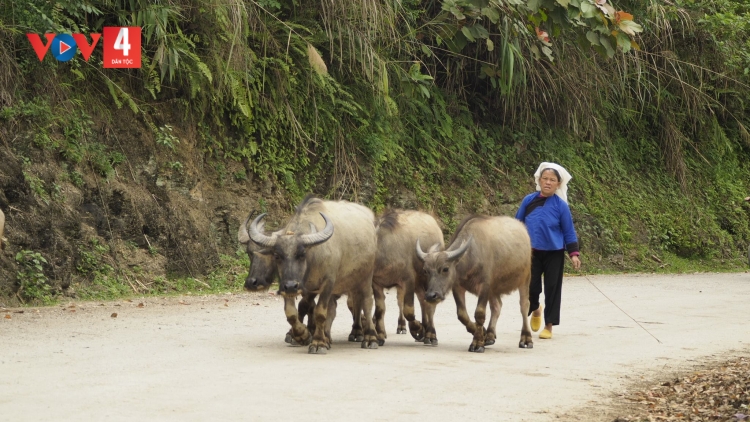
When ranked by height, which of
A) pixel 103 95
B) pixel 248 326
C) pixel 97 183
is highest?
pixel 103 95

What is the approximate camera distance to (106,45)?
605 inches

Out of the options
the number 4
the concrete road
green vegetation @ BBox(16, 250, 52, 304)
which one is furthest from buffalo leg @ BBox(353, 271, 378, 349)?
the number 4

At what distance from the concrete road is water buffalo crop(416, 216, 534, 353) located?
36 centimetres

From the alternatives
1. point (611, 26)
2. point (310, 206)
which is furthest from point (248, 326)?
point (611, 26)

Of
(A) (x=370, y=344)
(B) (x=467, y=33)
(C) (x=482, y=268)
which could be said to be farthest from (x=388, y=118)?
(B) (x=467, y=33)

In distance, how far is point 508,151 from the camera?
23.3 metres

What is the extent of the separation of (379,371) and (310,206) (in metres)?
2.33

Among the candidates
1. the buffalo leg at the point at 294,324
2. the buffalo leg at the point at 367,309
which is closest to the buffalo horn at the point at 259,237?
the buffalo leg at the point at 294,324

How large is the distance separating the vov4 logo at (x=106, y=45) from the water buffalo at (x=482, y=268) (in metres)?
6.86

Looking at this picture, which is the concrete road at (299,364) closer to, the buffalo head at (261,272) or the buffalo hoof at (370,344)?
the buffalo hoof at (370,344)

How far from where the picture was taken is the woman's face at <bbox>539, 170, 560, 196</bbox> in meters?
11.6

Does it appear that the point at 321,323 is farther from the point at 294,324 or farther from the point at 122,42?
the point at 122,42

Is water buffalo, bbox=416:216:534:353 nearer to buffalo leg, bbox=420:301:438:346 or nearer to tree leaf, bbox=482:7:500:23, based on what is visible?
buffalo leg, bbox=420:301:438:346

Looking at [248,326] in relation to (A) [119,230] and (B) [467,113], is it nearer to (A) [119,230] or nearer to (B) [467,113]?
(A) [119,230]
